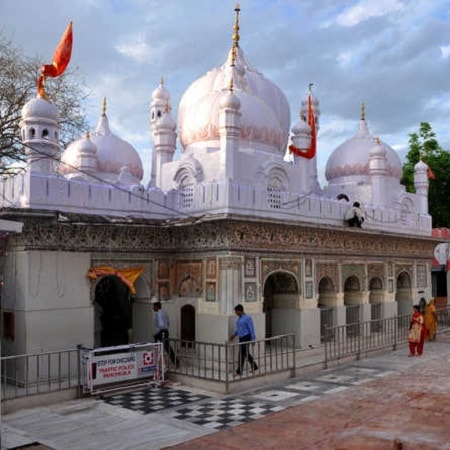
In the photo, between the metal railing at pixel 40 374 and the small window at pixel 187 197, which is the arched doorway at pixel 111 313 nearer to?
the small window at pixel 187 197

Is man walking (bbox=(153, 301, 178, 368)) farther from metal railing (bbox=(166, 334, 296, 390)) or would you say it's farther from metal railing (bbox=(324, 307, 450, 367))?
metal railing (bbox=(324, 307, 450, 367))

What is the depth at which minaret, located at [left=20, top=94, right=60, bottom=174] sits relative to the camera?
1127 centimetres

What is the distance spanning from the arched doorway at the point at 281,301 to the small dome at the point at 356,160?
621cm

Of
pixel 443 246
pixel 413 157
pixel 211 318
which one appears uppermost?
pixel 413 157

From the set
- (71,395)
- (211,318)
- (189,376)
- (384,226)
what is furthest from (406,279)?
(71,395)

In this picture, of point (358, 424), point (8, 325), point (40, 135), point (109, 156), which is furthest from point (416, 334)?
point (40, 135)

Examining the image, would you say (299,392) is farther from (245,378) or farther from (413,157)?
(413,157)

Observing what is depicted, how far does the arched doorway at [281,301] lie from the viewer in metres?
14.0

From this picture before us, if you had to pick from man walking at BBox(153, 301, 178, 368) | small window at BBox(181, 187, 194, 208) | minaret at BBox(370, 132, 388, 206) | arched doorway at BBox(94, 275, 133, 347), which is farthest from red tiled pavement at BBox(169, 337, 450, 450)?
minaret at BBox(370, 132, 388, 206)

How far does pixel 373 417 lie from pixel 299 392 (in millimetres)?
1912

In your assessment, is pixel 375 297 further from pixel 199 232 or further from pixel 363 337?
pixel 199 232

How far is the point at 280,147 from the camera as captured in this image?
1639 cm

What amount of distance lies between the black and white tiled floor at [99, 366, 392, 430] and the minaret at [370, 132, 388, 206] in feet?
25.4

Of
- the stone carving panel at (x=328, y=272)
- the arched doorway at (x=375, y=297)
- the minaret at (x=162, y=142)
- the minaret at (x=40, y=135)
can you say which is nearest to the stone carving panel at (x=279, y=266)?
the stone carving panel at (x=328, y=272)
